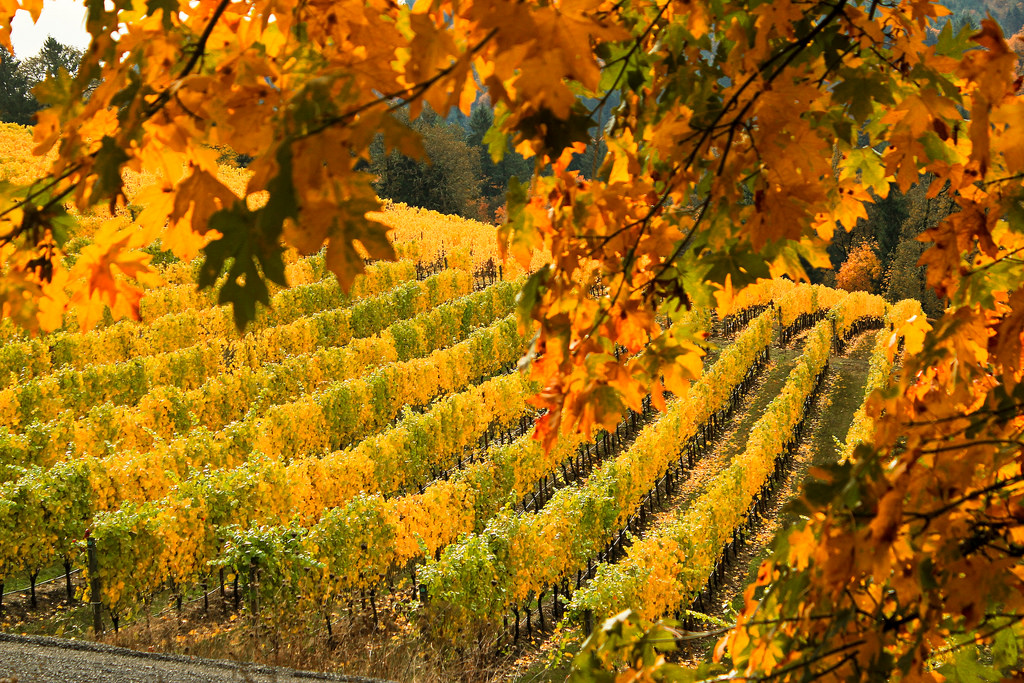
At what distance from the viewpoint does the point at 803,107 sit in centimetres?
135

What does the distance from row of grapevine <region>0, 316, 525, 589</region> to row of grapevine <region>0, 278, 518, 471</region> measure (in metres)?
0.53

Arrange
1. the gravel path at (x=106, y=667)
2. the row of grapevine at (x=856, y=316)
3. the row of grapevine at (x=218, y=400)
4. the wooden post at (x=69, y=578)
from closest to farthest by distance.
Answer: the gravel path at (x=106, y=667) → the wooden post at (x=69, y=578) → the row of grapevine at (x=218, y=400) → the row of grapevine at (x=856, y=316)

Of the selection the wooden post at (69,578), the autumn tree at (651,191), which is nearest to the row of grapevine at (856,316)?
the wooden post at (69,578)

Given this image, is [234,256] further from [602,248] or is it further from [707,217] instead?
[707,217]

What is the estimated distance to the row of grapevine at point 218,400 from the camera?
9773 millimetres

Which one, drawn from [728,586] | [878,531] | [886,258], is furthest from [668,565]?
[886,258]

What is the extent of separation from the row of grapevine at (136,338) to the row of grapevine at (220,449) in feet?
6.99

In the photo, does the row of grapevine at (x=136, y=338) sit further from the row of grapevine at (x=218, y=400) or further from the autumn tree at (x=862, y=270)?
the autumn tree at (x=862, y=270)

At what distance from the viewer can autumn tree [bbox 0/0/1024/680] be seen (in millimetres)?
830

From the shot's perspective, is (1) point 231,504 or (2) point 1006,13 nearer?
(1) point 231,504

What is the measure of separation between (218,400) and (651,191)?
11970 mm

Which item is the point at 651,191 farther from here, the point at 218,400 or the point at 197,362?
the point at 197,362

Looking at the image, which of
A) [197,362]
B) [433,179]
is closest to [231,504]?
[197,362]

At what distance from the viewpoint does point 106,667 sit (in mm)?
3922
